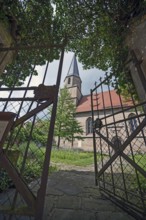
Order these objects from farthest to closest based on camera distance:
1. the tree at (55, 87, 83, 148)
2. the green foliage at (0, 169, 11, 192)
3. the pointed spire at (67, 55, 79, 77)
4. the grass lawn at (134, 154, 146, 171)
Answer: the pointed spire at (67, 55, 79, 77), the tree at (55, 87, 83, 148), the grass lawn at (134, 154, 146, 171), the green foliage at (0, 169, 11, 192)

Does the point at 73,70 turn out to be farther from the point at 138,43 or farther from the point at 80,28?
the point at 138,43

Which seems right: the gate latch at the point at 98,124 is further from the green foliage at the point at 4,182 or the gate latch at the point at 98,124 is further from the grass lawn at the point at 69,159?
the grass lawn at the point at 69,159

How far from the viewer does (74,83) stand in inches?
1296

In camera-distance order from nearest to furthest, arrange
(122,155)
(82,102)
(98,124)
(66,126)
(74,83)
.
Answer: (122,155) → (98,124) → (66,126) → (82,102) → (74,83)

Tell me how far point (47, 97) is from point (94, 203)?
1.85m

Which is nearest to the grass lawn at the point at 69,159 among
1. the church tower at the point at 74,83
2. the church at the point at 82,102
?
the church at the point at 82,102

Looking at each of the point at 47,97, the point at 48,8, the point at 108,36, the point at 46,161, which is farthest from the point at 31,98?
the point at 48,8

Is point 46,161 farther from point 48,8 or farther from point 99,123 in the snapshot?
point 48,8

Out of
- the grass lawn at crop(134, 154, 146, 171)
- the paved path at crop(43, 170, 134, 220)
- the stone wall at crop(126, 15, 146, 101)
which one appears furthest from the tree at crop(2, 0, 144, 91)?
the paved path at crop(43, 170, 134, 220)

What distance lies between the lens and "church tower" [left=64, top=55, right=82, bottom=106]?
31.5 metres

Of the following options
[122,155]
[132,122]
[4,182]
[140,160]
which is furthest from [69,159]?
[122,155]

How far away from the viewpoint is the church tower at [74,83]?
31516 millimetres

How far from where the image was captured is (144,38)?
9.21 ft

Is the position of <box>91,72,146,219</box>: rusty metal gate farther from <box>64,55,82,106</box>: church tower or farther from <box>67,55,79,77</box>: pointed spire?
<box>67,55,79,77</box>: pointed spire
